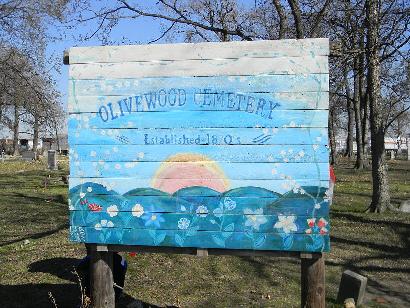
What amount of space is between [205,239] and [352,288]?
261 cm

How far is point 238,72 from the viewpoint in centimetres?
476

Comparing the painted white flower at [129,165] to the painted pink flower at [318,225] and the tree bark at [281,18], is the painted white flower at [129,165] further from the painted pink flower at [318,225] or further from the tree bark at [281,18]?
the tree bark at [281,18]

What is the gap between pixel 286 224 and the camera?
15.5 feet

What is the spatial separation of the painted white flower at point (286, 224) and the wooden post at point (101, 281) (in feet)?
5.72

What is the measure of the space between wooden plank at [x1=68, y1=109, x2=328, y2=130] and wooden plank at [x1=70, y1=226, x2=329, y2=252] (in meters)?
0.97

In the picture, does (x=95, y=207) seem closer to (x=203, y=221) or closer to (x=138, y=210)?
(x=138, y=210)

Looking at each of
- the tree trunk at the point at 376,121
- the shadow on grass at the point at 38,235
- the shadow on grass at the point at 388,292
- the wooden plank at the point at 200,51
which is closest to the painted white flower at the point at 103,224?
the wooden plank at the point at 200,51

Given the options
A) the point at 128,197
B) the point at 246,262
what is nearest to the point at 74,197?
the point at 128,197

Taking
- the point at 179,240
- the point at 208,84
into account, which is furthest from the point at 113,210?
the point at 208,84

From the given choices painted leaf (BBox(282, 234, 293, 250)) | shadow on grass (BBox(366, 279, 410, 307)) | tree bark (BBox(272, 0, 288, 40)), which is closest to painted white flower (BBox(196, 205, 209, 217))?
painted leaf (BBox(282, 234, 293, 250))

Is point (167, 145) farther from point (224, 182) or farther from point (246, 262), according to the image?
point (246, 262)

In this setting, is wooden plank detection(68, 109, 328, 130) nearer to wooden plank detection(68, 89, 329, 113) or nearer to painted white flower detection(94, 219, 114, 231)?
wooden plank detection(68, 89, 329, 113)

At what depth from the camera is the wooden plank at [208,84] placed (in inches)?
183

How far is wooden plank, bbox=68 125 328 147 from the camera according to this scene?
15.3 ft
